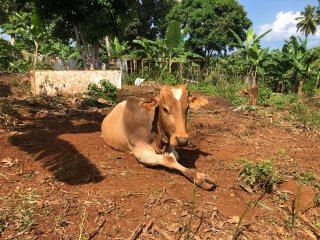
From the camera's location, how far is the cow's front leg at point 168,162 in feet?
13.8

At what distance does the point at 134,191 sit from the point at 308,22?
168 feet

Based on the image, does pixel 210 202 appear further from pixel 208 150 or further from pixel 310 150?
pixel 310 150

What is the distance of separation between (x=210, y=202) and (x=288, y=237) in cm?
Answer: 84

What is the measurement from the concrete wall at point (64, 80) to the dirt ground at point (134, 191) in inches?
170

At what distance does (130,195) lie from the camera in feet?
13.1

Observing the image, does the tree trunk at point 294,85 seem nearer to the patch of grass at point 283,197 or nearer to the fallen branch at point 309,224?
the patch of grass at point 283,197

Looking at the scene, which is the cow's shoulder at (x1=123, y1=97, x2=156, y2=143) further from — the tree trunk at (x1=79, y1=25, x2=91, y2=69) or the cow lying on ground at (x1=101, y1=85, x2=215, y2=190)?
the tree trunk at (x1=79, y1=25, x2=91, y2=69)

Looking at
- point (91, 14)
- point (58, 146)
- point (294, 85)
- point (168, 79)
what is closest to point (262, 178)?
point (58, 146)

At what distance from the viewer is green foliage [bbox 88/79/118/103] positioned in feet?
34.7

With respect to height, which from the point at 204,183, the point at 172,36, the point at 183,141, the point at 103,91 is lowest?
the point at 204,183

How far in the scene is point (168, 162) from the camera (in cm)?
453

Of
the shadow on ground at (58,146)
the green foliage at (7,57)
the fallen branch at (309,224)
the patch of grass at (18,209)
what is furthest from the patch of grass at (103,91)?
the green foliage at (7,57)

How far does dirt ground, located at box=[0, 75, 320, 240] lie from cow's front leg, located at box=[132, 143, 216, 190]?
101mm

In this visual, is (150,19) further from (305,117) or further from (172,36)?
(305,117)
